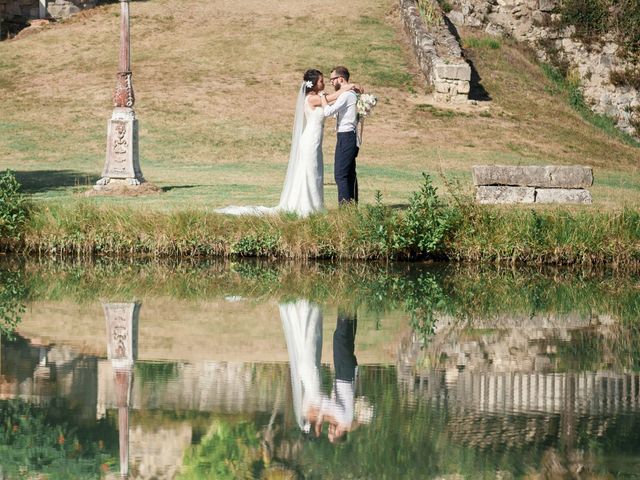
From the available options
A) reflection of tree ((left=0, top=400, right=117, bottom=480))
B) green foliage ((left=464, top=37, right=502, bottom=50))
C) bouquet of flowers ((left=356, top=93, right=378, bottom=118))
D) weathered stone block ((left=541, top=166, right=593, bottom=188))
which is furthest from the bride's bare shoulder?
green foliage ((left=464, top=37, right=502, bottom=50))

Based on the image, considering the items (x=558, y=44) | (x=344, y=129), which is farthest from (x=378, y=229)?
(x=558, y=44)

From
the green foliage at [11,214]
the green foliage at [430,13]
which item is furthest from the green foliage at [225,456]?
the green foliage at [430,13]

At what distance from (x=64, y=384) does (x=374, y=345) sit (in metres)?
2.67

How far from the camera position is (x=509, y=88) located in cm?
3247

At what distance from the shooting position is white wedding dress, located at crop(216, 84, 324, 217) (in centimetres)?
1658

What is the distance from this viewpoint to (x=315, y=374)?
8961 mm

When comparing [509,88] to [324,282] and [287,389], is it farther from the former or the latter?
[287,389]

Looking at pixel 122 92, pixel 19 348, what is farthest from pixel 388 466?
pixel 122 92

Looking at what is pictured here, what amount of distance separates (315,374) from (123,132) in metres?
11.8

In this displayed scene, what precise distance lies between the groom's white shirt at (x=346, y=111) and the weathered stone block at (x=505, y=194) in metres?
2.63

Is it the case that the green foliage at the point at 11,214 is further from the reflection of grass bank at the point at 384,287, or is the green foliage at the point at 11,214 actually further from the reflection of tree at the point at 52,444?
the reflection of tree at the point at 52,444

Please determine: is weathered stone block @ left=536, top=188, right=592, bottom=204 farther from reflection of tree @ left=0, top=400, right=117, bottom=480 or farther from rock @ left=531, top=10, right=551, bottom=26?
rock @ left=531, top=10, right=551, bottom=26

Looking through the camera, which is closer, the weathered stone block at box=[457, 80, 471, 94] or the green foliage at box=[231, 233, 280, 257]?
the green foliage at box=[231, 233, 280, 257]

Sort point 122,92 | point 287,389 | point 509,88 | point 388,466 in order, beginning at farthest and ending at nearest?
point 509,88 → point 122,92 → point 287,389 → point 388,466
